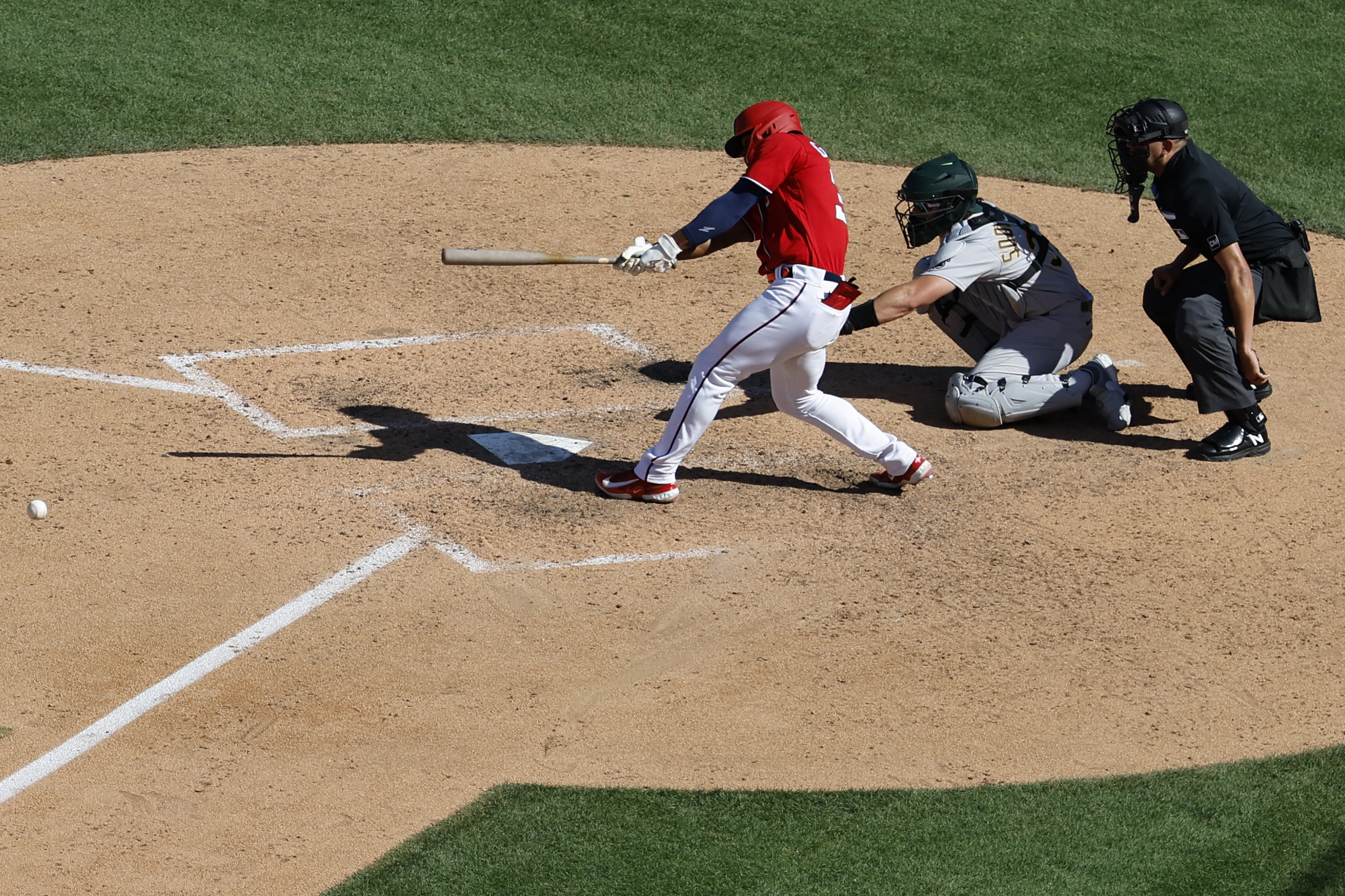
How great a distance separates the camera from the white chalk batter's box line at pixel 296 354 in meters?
7.48

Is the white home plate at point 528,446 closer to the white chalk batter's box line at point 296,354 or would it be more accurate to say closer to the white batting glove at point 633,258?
the white chalk batter's box line at point 296,354

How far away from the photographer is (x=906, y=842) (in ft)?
15.2

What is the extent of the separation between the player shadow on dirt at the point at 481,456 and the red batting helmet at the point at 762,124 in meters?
1.60

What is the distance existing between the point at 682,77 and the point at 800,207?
23.3 ft

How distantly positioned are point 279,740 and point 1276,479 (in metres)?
4.88

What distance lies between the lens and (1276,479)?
7199mm

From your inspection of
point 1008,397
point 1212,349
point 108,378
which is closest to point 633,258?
point 1008,397

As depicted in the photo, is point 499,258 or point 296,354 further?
point 296,354

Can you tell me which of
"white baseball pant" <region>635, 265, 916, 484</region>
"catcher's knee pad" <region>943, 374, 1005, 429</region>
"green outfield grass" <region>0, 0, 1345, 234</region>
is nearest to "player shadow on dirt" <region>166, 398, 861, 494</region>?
"white baseball pant" <region>635, 265, 916, 484</region>

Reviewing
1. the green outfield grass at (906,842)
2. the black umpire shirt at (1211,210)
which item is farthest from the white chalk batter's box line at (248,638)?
the black umpire shirt at (1211,210)

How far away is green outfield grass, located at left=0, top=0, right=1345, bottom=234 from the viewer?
1186cm

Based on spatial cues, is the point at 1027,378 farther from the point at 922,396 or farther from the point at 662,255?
the point at 662,255

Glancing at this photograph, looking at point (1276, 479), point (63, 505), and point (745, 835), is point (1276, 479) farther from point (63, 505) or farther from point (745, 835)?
point (63, 505)

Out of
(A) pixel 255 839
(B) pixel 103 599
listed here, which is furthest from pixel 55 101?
(A) pixel 255 839
